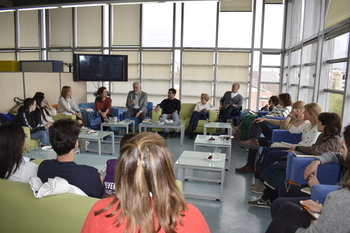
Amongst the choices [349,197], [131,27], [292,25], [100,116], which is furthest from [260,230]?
[131,27]

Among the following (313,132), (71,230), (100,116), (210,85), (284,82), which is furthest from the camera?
(210,85)

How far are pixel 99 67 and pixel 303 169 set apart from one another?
21.3 feet

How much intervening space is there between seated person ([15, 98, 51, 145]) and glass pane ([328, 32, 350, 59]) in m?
5.14

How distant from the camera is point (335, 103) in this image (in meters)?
4.76

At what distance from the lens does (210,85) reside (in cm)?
938

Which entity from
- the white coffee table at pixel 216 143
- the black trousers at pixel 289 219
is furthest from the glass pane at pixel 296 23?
the black trousers at pixel 289 219

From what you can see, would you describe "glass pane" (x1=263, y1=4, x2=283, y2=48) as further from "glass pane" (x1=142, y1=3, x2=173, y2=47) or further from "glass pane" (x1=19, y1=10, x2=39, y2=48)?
"glass pane" (x1=19, y1=10, x2=39, y2=48)

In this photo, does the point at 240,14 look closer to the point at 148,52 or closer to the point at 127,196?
the point at 148,52

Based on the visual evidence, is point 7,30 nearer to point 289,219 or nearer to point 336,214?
point 289,219

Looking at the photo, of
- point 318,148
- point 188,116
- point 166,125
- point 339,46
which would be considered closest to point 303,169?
point 318,148

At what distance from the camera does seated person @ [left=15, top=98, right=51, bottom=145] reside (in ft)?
17.4

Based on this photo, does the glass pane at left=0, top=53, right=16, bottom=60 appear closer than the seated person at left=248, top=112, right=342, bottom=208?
No

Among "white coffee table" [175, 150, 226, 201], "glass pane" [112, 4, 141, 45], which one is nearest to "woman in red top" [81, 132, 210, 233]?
"white coffee table" [175, 150, 226, 201]

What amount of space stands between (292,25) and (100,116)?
552cm
